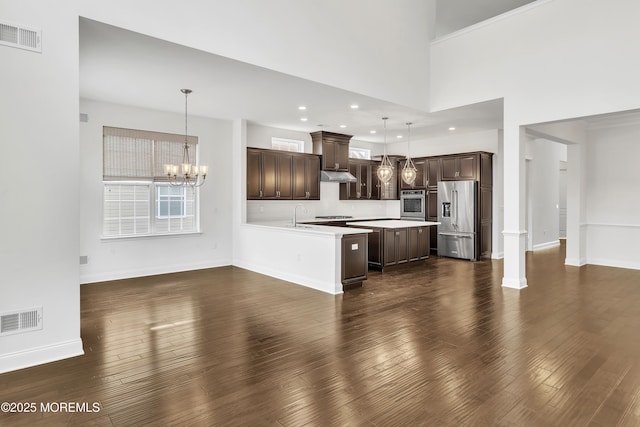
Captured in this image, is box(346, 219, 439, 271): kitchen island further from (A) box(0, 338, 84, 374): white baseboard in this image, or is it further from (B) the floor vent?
(B) the floor vent

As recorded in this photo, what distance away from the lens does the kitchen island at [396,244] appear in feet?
23.5

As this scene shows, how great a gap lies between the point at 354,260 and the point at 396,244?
1937 mm

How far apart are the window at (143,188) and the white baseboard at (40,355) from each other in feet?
11.0

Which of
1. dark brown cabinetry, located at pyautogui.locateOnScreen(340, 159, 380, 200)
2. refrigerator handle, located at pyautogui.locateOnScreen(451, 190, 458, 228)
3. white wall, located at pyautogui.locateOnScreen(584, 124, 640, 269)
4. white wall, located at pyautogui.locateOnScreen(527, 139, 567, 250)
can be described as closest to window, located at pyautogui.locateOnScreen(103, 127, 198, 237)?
dark brown cabinetry, located at pyautogui.locateOnScreen(340, 159, 380, 200)

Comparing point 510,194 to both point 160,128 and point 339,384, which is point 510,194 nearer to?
point 339,384

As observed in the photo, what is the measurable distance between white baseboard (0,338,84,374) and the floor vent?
0.59ft

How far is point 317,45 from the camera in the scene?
5.09 meters

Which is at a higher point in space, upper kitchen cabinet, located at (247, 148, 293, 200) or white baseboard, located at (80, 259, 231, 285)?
upper kitchen cabinet, located at (247, 148, 293, 200)

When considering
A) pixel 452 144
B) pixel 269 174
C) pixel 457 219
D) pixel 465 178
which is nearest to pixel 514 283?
pixel 457 219

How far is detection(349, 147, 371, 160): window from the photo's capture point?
10133mm

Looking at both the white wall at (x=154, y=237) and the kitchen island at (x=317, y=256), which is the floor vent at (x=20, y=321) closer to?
the white wall at (x=154, y=237)

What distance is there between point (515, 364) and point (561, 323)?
1.48 meters

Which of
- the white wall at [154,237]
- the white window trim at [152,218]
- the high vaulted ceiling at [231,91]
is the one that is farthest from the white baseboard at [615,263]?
the white window trim at [152,218]

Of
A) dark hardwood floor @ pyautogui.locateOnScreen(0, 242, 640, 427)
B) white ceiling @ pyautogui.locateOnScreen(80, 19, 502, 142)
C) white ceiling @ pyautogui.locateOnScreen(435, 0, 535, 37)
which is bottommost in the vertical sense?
dark hardwood floor @ pyautogui.locateOnScreen(0, 242, 640, 427)
